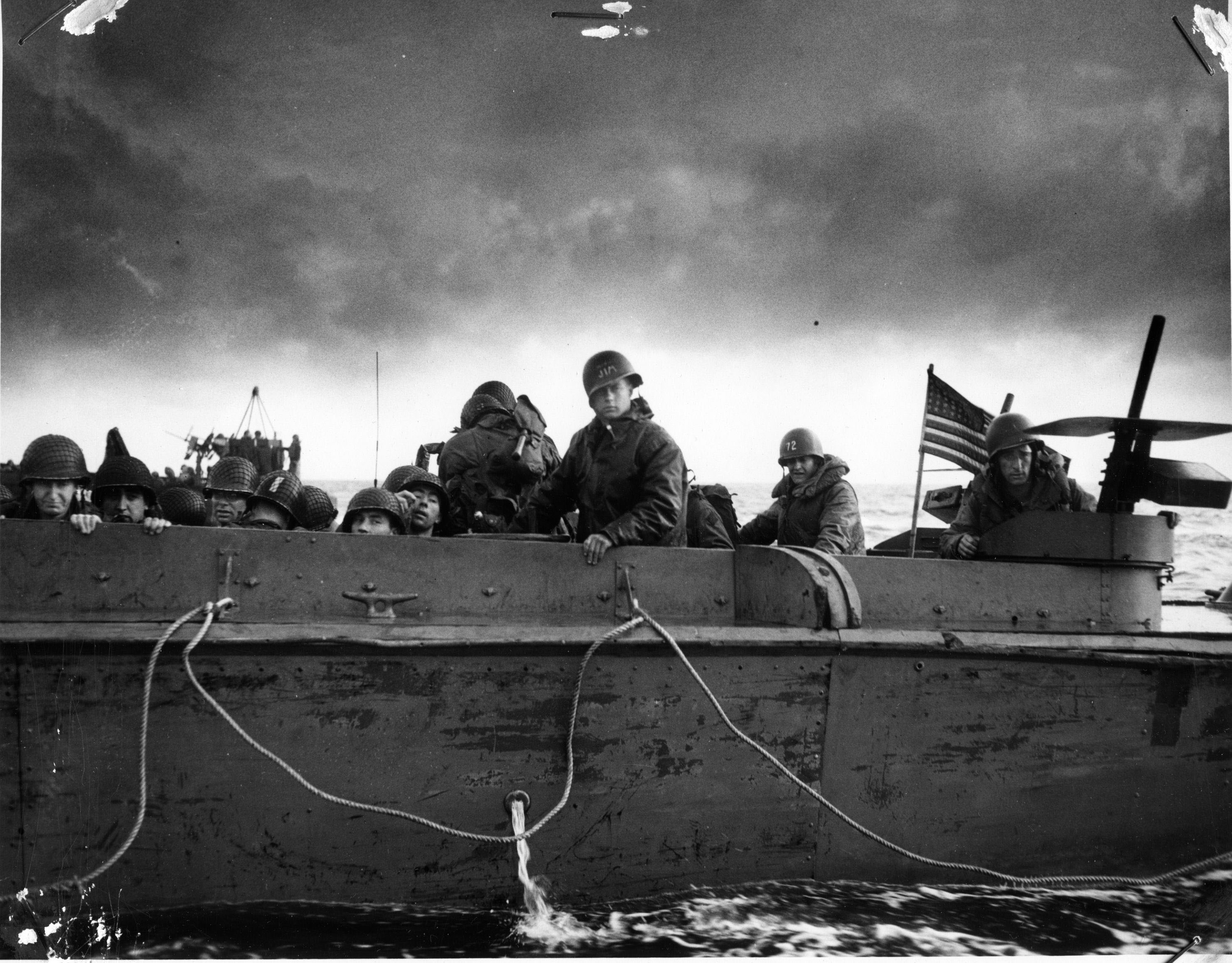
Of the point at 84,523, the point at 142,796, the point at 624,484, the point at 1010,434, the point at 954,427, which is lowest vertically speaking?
the point at 142,796

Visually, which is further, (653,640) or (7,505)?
(7,505)

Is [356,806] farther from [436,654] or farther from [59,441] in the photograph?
[59,441]

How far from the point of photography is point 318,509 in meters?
4.99

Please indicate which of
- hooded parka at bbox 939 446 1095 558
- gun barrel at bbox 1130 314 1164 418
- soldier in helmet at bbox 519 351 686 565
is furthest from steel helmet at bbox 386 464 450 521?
gun barrel at bbox 1130 314 1164 418

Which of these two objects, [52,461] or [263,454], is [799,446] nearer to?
[52,461]

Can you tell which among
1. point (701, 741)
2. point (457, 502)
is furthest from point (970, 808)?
point (457, 502)

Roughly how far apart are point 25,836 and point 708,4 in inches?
174

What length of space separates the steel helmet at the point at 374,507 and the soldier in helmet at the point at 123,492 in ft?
3.31

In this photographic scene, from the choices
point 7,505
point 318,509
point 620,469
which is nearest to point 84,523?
point 7,505

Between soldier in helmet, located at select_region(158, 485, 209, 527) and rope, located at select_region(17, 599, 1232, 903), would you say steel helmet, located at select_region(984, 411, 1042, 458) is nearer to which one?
rope, located at select_region(17, 599, 1232, 903)

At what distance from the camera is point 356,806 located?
11.0 feet

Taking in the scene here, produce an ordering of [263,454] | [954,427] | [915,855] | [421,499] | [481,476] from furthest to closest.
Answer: [263,454] < [954,427] < [481,476] < [421,499] < [915,855]

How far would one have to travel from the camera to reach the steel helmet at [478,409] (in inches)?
251

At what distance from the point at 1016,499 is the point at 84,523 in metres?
4.46
